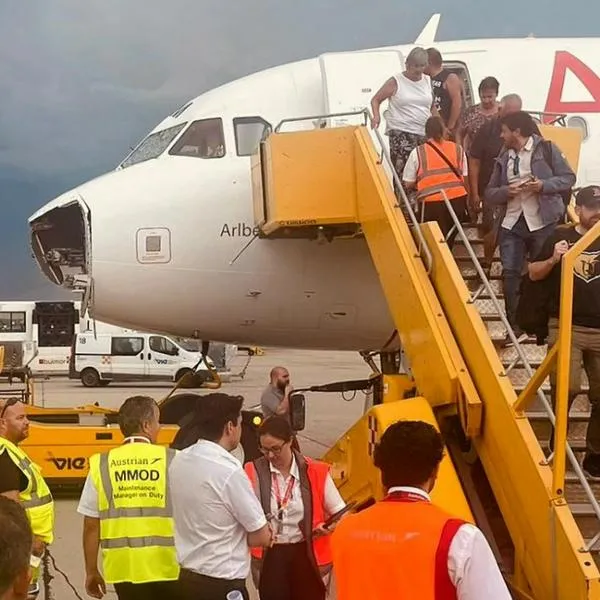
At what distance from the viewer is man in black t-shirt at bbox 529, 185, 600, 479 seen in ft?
16.4

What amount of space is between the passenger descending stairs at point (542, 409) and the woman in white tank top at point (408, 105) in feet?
4.90

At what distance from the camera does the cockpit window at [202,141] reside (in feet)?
31.2

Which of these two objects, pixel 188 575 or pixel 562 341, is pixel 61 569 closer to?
pixel 188 575

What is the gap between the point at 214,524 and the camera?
3.96 metres

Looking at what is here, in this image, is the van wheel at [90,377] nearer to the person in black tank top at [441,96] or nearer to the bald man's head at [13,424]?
the person in black tank top at [441,96]

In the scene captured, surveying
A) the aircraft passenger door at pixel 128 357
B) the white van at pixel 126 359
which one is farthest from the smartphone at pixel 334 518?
the aircraft passenger door at pixel 128 357

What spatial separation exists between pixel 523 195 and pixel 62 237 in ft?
16.9

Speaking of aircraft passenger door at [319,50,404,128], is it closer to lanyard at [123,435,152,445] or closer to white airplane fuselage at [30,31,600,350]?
white airplane fuselage at [30,31,600,350]

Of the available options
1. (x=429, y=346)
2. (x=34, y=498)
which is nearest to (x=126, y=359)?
(x=429, y=346)

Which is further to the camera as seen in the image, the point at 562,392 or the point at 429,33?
the point at 429,33

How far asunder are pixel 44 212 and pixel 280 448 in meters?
5.27

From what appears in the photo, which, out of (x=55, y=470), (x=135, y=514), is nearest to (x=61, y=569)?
(x=55, y=470)

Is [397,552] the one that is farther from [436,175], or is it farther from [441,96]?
[441,96]

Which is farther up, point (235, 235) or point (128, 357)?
point (235, 235)
